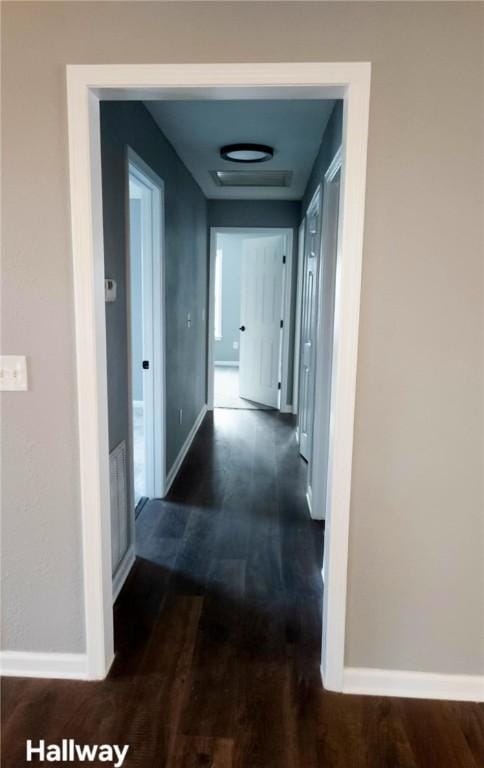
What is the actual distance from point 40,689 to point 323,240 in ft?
8.57

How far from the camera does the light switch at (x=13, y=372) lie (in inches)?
68.0

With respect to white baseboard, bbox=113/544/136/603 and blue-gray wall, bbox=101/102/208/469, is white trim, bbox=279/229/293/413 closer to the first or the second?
blue-gray wall, bbox=101/102/208/469

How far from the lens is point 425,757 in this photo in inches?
62.9

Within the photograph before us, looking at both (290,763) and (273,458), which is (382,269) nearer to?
(290,763)

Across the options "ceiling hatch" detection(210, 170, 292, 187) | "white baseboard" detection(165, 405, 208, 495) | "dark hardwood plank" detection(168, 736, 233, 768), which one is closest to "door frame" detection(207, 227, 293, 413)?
"white baseboard" detection(165, 405, 208, 495)

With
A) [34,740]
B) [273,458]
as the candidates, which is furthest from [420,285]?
[273,458]

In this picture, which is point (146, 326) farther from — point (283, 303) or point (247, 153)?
point (283, 303)

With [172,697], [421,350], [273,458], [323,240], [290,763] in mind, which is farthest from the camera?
[273,458]

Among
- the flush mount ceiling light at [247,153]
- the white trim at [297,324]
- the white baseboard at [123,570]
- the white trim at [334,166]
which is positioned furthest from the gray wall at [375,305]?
the white trim at [297,324]

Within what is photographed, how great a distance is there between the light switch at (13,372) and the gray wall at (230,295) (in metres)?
6.74

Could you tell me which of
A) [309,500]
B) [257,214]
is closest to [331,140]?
[309,500]

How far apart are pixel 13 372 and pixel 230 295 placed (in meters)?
7.23

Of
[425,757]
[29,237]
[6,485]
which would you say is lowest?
[425,757]

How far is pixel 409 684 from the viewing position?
1837mm
